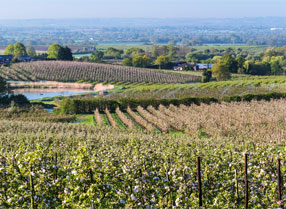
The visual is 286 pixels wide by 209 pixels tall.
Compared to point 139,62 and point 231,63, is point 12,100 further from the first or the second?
point 139,62

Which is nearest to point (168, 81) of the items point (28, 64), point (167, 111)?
point (28, 64)

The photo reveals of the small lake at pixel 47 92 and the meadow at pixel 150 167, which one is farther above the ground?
the meadow at pixel 150 167

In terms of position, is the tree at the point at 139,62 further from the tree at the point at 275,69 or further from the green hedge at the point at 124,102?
the green hedge at the point at 124,102

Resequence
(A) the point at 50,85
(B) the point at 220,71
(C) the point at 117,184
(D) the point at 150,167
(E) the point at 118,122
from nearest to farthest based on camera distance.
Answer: (C) the point at 117,184 → (D) the point at 150,167 → (E) the point at 118,122 → (A) the point at 50,85 → (B) the point at 220,71

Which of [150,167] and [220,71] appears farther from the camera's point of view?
[220,71]

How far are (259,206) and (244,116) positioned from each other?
24214 mm


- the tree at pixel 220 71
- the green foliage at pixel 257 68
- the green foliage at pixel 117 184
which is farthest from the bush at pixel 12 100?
the green foliage at pixel 257 68

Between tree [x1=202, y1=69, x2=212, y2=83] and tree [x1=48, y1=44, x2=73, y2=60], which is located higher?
tree [x1=48, y1=44, x2=73, y2=60]

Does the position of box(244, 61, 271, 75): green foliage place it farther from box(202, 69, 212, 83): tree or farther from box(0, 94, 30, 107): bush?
box(0, 94, 30, 107): bush

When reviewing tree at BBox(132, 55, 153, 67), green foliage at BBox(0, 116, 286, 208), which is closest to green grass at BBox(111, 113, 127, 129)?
green foliage at BBox(0, 116, 286, 208)

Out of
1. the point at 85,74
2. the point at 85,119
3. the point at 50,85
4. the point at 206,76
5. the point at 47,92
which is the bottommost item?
the point at 50,85

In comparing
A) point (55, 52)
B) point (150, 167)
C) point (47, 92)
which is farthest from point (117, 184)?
point (55, 52)

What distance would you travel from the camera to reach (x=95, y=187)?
9.02 meters

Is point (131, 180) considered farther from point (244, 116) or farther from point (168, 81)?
point (168, 81)
